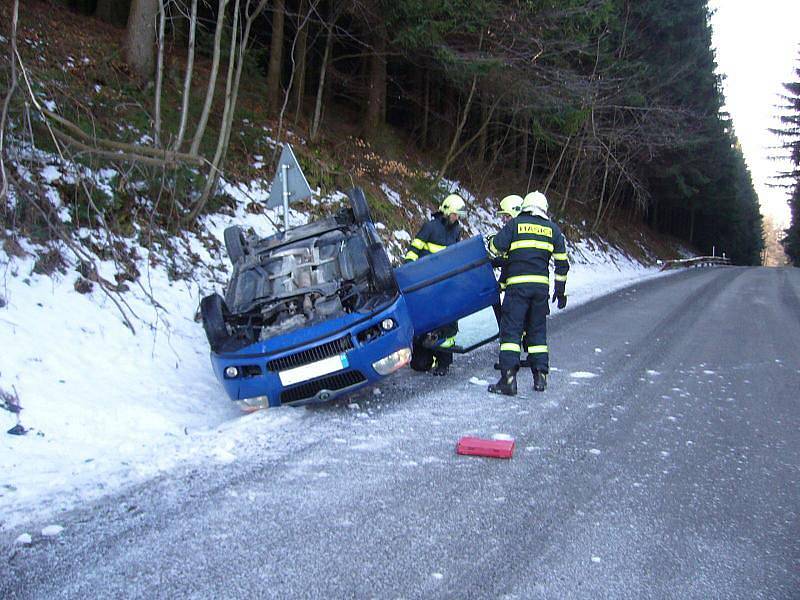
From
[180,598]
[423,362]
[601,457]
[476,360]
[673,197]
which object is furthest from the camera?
[673,197]

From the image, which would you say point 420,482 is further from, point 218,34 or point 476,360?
point 218,34

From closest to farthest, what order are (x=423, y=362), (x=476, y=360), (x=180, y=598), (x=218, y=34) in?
(x=180, y=598) < (x=423, y=362) < (x=476, y=360) < (x=218, y=34)

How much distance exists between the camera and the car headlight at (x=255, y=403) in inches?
206

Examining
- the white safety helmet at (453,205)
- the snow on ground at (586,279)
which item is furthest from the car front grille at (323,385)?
the snow on ground at (586,279)

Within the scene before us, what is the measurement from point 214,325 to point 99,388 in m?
1.32

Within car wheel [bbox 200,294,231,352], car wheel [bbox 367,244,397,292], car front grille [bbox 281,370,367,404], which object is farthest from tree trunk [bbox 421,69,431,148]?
car front grille [bbox 281,370,367,404]

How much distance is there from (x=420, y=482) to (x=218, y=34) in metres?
7.72

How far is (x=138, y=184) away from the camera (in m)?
9.77

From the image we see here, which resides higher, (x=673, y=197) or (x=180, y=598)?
(x=673, y=197)

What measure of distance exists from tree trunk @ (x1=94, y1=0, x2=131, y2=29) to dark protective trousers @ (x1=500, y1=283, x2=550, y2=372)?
14.5 metres

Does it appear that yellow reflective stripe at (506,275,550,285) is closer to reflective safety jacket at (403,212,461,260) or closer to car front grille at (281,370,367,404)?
reflective safety jacket at (403,212,461,260)

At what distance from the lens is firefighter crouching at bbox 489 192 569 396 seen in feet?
19.9

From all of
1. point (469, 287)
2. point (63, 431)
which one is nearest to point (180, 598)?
point (63, 431)

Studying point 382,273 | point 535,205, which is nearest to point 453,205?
point 535,205
